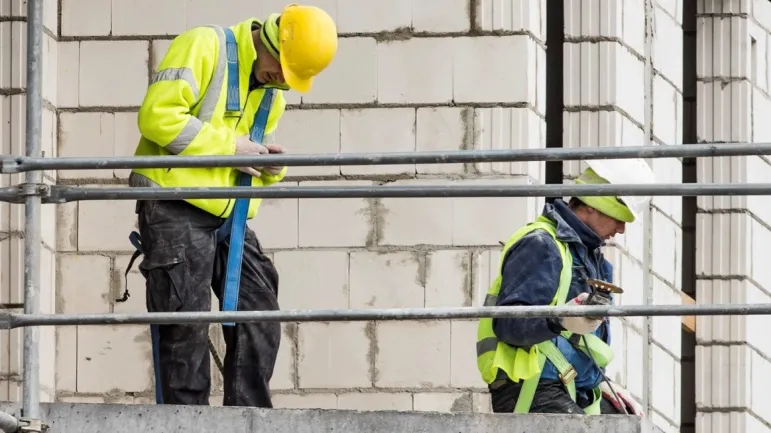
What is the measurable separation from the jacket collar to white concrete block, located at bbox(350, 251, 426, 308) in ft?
8.17

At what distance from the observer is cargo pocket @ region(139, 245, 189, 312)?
359 inches

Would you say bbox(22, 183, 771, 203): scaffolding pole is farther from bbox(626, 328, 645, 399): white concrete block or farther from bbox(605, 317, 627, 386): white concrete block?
bbox(626, 328, 645, 399): white concrete block

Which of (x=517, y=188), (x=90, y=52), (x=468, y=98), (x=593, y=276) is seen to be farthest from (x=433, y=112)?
(x=517, y=188)

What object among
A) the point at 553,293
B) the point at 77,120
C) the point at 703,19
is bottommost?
the point at 553,293

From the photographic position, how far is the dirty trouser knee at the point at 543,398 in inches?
353

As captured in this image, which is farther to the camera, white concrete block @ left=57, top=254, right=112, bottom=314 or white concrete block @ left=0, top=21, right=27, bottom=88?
white concrete block @ left=57, top=254, right=112, bottom=314

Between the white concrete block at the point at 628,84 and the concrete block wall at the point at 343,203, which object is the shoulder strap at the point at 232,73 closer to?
the concrete block wall at the point at 343,203

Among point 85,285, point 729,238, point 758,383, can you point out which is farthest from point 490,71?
point 758,383

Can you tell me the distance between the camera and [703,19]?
15375mm

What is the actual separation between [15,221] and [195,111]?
262 centimetres

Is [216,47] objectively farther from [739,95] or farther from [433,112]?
[739,95]

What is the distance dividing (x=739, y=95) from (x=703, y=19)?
0.58m

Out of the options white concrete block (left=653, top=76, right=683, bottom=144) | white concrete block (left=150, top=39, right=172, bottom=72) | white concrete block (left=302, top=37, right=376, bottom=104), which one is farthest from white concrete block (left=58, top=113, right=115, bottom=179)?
white concrete block (left=653, top=76, right=683, bottom=144)

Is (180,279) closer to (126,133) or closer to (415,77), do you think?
(126,133)
